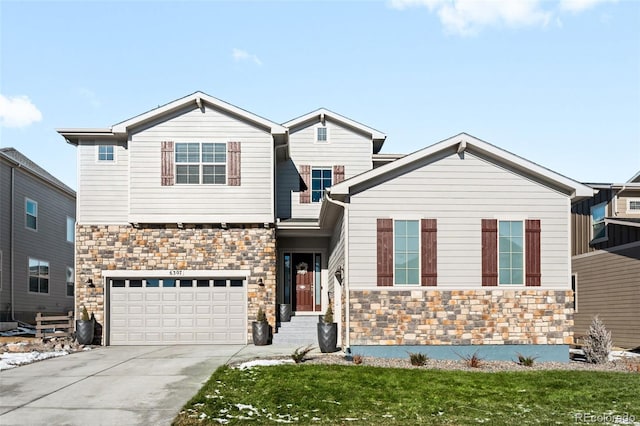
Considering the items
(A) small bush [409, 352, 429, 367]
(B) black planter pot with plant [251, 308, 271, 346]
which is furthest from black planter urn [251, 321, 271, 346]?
(A) small bush [409, 352, 429, 367]

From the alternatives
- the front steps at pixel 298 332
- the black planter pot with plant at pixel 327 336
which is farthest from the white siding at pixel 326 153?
the black planter pot with plant at pixel 327 336

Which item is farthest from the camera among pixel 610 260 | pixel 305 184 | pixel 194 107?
pixel 305 184

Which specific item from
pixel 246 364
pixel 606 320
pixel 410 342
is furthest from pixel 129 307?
pixel 606 320

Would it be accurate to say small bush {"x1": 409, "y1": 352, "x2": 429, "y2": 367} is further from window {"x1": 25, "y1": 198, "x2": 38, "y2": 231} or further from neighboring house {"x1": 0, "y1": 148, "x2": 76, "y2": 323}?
window {"x1": 25, "y1": 198, "x2": 38, "y2": 231}

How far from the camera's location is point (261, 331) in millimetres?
19234

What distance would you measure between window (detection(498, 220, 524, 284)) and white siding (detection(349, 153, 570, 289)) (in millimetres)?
281

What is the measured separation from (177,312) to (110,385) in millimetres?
7489

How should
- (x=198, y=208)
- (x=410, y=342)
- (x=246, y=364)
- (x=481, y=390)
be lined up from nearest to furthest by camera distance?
1. (x=481, y=390)
2. (x=246, y=364)
3. (x=410, y=342)
4. (x=198, y=208)

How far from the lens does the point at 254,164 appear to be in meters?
20.1

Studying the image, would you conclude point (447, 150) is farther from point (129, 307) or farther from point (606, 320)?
point (129, 307)

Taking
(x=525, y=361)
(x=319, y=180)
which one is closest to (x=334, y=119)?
(x=319, y=180)

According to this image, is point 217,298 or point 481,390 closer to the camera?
point 481,390

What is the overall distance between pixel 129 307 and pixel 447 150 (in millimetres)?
10883

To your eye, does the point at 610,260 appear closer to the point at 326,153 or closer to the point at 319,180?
the point at 319,180
